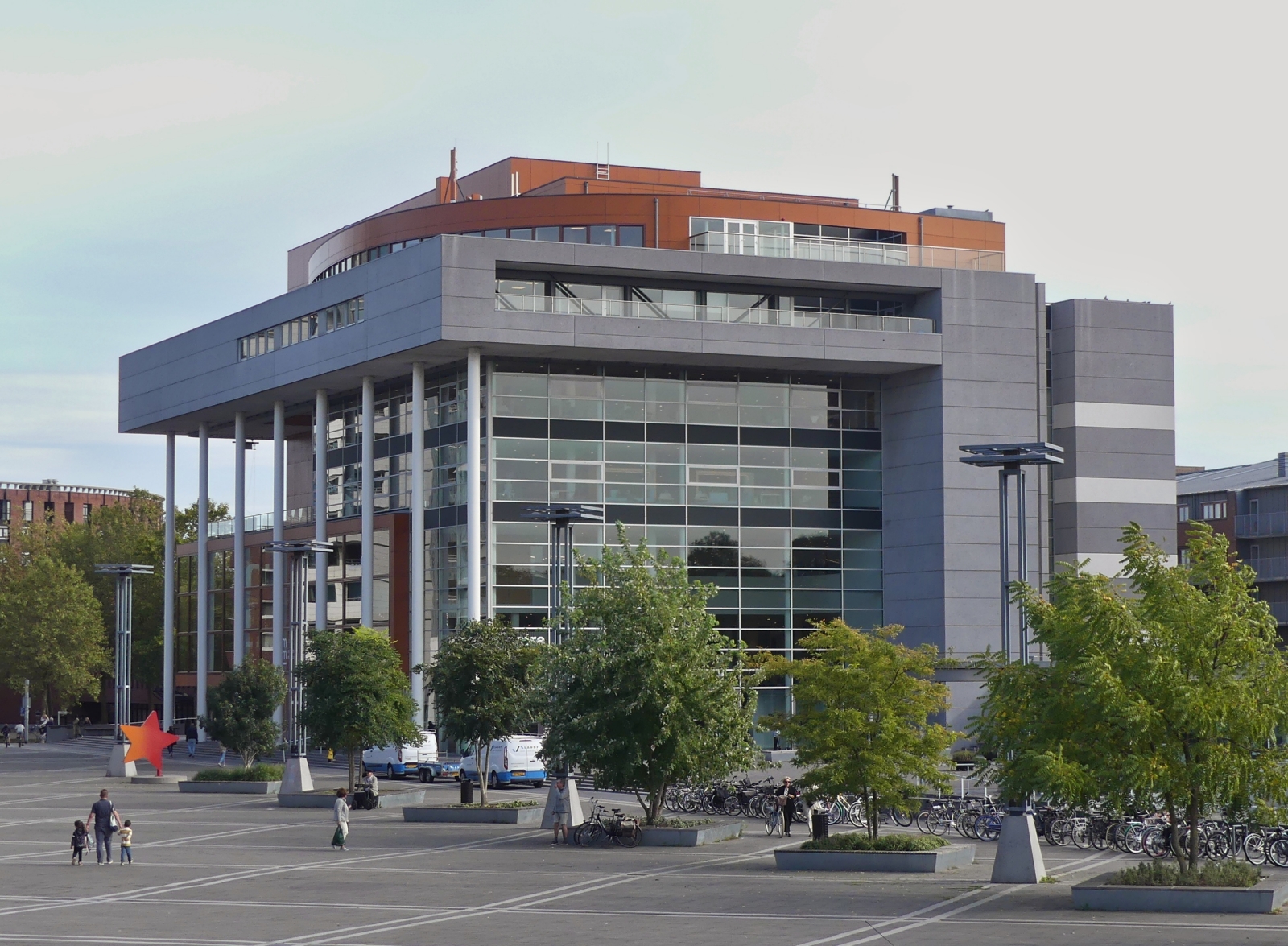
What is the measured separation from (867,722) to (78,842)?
16.2 meters

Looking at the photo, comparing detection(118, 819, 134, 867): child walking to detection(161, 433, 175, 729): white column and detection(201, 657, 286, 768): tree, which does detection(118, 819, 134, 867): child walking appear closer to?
detection(201, 657, 286, 768): tree

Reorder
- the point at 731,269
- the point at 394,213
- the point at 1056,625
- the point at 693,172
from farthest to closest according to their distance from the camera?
1. the point at 693,172
2. the point at 394,213
3. the point at 731,269
4. the point at 1056,625

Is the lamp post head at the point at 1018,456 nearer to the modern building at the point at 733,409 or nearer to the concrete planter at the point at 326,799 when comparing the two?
the concrete planter at the point at 326,799

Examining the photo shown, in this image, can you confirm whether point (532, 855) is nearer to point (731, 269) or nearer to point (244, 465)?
point (731, 269)

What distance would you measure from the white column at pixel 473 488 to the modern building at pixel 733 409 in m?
0.17

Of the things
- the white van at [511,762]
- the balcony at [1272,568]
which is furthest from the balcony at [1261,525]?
the white van at [511,762]

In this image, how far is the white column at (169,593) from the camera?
84.2 metres

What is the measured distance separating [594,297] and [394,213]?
1316 cm

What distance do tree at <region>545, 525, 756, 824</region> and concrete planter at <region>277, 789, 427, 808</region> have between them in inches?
452

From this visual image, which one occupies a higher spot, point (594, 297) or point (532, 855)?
point (594, 297)

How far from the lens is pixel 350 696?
48.4 metres

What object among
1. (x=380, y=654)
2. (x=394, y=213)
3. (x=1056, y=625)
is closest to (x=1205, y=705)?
(x=1056, y=625)

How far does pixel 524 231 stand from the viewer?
6944 centimetres

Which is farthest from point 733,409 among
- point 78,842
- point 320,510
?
point 78,842
